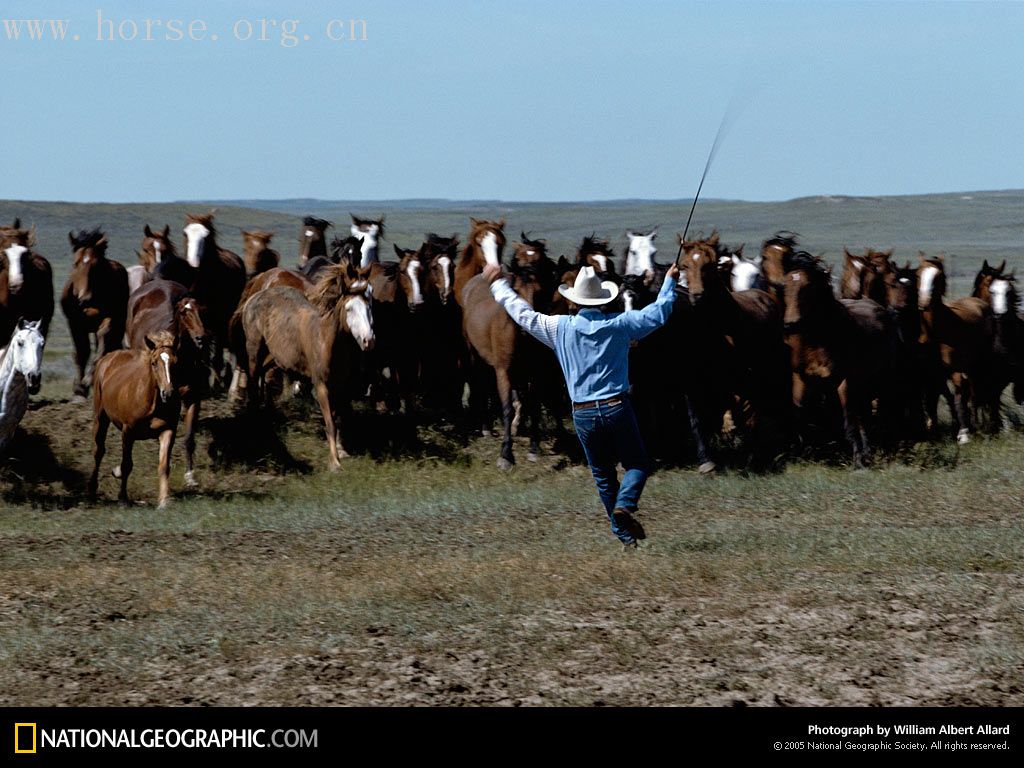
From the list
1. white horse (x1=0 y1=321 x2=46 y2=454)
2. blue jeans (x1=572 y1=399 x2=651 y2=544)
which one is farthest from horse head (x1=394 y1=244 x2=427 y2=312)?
blue jeans (x1=572 y1=399 x2=651 y2=544)

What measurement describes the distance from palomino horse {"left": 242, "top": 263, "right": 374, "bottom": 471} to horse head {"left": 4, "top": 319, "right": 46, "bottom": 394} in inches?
131

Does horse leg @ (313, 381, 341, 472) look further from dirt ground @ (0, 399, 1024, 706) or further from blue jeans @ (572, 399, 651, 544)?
blue jeans @ (572, 399, 651, 544)

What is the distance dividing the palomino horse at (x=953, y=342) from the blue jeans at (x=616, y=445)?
29.5 feet

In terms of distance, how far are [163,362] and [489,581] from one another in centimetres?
523

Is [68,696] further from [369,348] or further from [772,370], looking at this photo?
[772,370]

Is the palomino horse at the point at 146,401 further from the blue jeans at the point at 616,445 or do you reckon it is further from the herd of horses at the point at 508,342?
the blue jeans at the point at 616,445

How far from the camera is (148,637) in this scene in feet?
27.5

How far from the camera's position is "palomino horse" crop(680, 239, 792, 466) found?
15.5 meters


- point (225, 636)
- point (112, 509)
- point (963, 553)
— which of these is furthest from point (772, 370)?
point (225, 636)

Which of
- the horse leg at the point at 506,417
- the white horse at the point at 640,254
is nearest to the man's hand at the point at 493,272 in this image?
the horse leg at the point at 506,417

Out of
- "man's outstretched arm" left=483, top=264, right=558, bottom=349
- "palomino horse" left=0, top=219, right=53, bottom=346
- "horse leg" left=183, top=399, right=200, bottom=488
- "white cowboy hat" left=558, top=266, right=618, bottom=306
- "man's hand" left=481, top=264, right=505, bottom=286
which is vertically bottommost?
"horse leg" left=183, top=399, right=200, bottom=488

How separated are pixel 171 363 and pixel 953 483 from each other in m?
7.59
